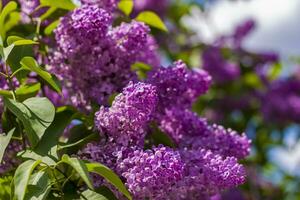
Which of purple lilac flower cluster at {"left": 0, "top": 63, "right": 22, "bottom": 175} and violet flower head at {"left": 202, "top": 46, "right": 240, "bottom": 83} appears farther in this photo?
violet flower head at {"left": 202, "top": 46, "right": 240, "bottom": 83}

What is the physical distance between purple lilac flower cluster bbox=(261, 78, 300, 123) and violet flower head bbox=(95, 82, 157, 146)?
9.72 feet

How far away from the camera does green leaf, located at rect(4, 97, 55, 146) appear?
4.97ft

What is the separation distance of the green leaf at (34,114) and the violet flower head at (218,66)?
2.98 m

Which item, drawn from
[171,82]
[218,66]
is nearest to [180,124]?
[171,82]

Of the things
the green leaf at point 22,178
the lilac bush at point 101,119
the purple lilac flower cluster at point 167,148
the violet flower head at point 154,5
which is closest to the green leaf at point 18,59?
the lilac bush at point 101,119

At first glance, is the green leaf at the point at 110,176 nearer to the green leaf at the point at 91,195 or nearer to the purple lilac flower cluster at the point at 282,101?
the green leaf at the point at 91,195

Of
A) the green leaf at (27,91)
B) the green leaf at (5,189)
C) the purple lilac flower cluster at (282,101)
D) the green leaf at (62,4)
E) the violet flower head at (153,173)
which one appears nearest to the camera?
the violet flower head at (153,173)

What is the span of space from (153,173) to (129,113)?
16 cm

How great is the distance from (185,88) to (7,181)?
1.67 feet

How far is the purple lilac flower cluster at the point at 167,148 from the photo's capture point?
1.49 meters

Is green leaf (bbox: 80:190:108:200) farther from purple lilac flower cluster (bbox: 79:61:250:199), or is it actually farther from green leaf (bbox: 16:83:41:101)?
green leaf (bbox: 16:83:41:101)

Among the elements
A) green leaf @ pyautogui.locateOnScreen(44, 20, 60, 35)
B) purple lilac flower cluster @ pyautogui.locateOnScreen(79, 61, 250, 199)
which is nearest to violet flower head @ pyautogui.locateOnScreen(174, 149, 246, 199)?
purple lilac flower cluster @ pyautogui.locateOnScreen(79, 61, 250, 199)

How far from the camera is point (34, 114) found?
154 cm

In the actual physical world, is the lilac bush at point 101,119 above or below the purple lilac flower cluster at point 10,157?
above
